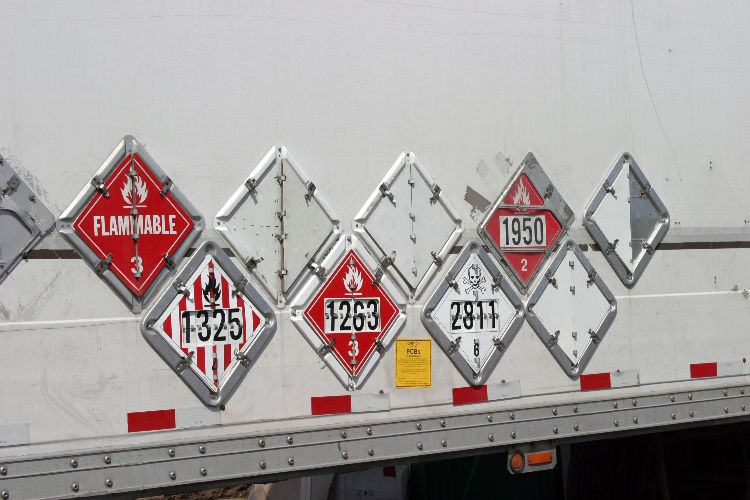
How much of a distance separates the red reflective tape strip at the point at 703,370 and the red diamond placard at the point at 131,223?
2.43m

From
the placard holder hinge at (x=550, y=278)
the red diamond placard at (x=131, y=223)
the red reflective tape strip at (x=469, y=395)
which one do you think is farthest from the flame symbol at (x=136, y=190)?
the placard holder hinge at (x=550, y=278)

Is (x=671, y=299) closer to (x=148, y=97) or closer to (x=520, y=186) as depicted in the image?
(x=520, y=186)

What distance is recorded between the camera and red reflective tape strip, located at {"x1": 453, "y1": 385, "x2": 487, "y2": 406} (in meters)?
3.82

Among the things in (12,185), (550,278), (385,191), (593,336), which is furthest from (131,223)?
(593,336)

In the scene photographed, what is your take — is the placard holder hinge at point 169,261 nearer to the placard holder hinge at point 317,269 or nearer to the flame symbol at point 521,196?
the placard holder hinge at point 317,269

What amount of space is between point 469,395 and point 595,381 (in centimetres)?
66

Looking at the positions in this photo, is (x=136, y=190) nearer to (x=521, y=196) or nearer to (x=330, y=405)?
(x=330, y=405)

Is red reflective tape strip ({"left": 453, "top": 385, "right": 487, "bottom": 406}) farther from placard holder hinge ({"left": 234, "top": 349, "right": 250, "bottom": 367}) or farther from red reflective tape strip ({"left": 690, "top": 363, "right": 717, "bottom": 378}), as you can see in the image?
red reflective tape strip ({"left": 690, "top": 363, "right": 717, "bottom": 378})

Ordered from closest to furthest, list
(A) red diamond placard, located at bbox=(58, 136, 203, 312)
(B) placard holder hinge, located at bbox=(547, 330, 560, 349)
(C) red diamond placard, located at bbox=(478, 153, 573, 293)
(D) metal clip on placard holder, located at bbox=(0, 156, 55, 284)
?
1. (D) metal clip on placard holder, located at bbox=(0, 156, 55, 284)
2. (A) red diamond placard, located at bbox=(58, 136, 203, 312)
3. (C) red diamond placard, located at bbox=(478, 153, 573, 293)
4. (B) placard holder hinge, located at bbox=(547, 330, 560, 349)

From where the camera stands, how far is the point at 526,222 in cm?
404

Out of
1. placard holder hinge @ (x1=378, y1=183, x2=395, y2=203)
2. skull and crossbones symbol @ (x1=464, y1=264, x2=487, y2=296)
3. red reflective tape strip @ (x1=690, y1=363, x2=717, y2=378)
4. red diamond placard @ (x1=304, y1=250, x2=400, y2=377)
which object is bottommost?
red reflective tape strip @ (x1=690, y1=363, x2=717, y2=378)

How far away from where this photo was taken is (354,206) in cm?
360

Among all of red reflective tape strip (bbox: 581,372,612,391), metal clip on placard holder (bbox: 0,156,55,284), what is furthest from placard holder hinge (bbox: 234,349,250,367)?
red reflective tape strip (bbox: 581,372,612,391)

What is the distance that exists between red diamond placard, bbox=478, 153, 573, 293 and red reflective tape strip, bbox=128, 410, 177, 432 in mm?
1435
